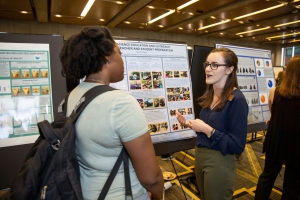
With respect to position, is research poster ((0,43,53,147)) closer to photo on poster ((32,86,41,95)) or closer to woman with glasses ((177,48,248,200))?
photo on poster ((32,86,41,95))

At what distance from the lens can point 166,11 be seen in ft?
23.3

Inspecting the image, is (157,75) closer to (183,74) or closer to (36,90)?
(183,74)

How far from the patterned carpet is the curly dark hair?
1565 millimetres

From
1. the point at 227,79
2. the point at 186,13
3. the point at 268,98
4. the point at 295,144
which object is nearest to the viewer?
the point at 227,79

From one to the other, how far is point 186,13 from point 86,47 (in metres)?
7.41

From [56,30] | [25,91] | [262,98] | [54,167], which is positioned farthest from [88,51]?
[56,30]

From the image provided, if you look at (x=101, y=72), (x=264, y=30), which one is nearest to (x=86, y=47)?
(x=101, y=72)

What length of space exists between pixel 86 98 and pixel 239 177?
123 inches

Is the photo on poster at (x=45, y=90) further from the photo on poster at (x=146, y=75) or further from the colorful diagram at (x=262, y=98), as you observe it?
the colorful diagram at (x=262, y=98)

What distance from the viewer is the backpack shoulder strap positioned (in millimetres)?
752

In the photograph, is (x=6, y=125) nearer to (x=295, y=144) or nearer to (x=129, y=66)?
(x=129, y=66)

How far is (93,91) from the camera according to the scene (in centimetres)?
77

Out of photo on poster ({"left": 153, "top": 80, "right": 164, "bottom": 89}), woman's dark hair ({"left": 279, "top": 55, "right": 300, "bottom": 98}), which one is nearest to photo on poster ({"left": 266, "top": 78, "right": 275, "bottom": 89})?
woman's dark hair ({"left": 279, "top": 55, "right": 300, "bottom": 98})

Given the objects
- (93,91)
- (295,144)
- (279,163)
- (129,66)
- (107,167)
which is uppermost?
(129,66)
